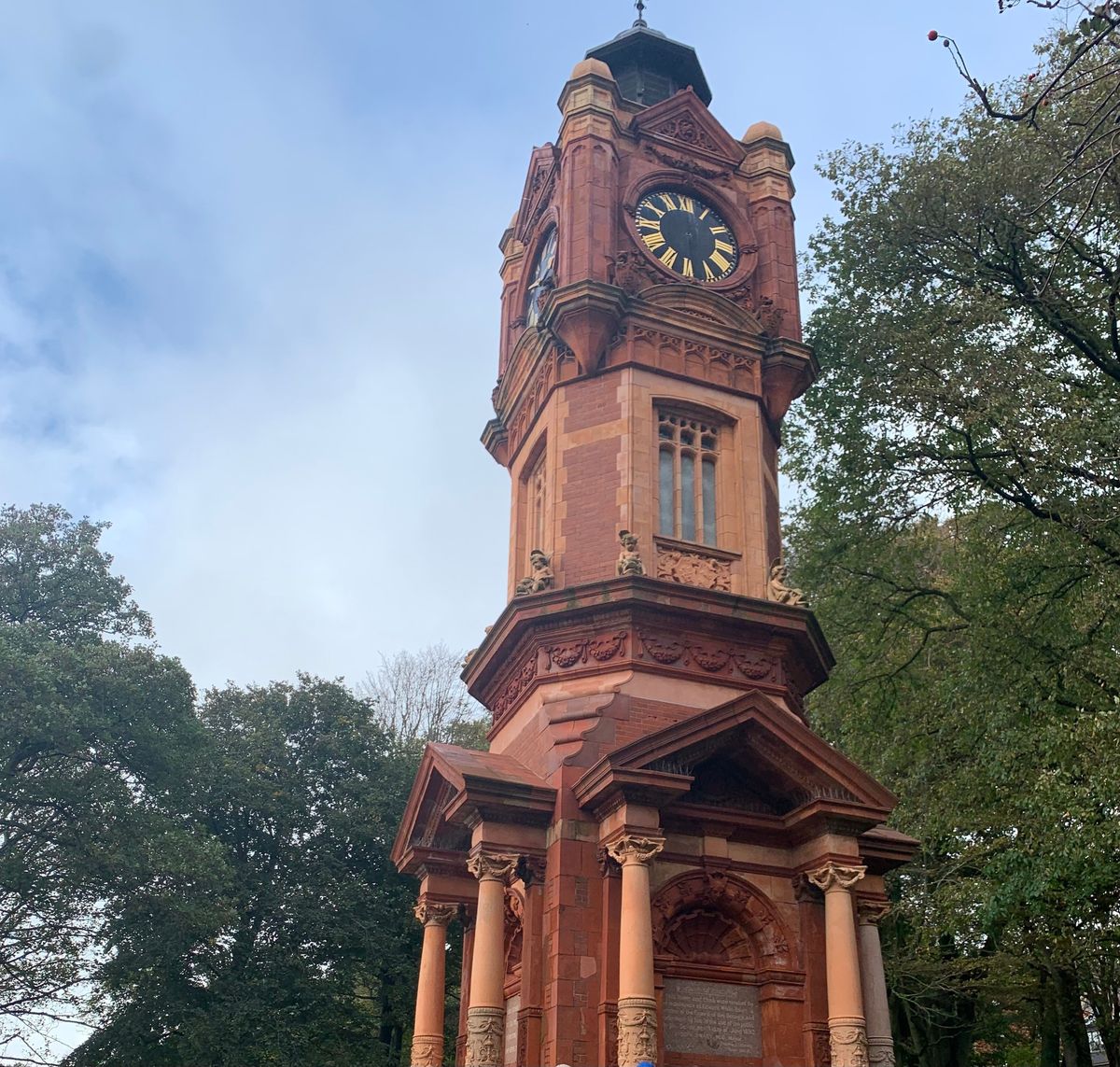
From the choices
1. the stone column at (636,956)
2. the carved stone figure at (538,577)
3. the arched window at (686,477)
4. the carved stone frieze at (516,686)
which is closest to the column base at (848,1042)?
the stone column at (636,956)

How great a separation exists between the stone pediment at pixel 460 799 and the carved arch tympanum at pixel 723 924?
75.7 inches

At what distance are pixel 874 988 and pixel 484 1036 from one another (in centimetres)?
485

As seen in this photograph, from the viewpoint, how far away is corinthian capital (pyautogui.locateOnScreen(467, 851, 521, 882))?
14.3 metres

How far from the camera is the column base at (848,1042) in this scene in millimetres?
13070

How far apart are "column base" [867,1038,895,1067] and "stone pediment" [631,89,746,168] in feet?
48.0

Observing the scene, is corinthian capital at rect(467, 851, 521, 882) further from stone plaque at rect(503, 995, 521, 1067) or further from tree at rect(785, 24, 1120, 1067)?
tree at rect(785, 24, 1120, 1067)

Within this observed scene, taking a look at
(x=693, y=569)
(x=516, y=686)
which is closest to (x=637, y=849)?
(x=516, y=686)

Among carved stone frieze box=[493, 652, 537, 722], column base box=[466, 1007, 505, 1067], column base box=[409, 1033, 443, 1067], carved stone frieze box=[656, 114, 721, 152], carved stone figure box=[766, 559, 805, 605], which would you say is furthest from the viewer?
carved stone frieze box=[656, 114, 721, 152]

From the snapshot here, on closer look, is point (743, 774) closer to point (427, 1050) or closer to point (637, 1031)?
point (637, 1031)

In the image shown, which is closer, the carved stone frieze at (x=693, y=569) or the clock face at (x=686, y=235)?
the carved stone frieze at (x=693, y=569)

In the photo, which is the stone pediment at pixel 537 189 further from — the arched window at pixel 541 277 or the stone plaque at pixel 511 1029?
the stone plaque at pixel 511 1029

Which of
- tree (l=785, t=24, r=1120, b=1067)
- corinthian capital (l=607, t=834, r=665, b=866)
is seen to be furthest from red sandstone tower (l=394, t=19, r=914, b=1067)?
tree (l=785, t=24, r=1120, b=1067)

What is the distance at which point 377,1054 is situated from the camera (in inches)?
1088

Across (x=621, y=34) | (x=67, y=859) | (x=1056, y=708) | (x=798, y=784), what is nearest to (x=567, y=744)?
(x=798, y=784)
